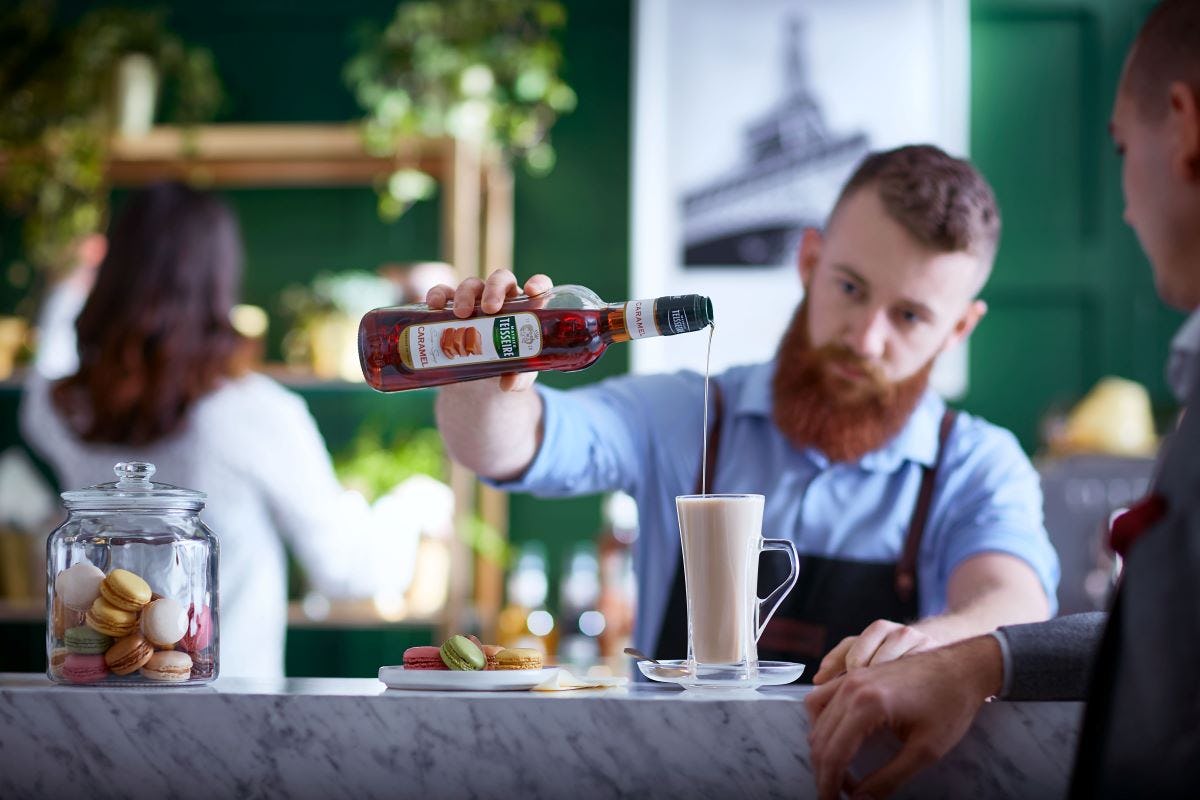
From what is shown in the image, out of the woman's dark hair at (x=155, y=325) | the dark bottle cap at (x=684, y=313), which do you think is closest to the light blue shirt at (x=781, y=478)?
the dark bottle cap at (x=684, y=313)

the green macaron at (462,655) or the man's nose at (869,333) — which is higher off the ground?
the man's nose at (869,333)

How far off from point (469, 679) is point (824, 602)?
0.71m

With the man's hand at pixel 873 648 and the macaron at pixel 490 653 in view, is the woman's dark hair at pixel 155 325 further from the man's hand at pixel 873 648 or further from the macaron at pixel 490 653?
the man's hand at pixel 873 648

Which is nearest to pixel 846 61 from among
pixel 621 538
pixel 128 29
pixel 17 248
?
pixel 621 538

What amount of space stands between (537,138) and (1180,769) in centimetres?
297

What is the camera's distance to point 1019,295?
3.58 metres

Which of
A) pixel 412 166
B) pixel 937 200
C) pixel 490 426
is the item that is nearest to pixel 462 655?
pixel 490 426

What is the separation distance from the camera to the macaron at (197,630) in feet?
3.79

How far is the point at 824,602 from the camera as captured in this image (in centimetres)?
170

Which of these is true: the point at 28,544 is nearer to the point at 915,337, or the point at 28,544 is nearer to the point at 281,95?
the point at 281,95

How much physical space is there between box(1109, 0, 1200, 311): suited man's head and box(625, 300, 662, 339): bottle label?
1.37ft

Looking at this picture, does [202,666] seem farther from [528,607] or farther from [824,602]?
[528,607]

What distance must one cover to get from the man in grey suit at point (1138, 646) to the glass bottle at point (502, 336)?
40cm

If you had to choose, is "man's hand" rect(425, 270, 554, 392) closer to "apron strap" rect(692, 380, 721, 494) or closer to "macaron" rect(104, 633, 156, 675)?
"macaron" rect(104, 633, 156, 675)
